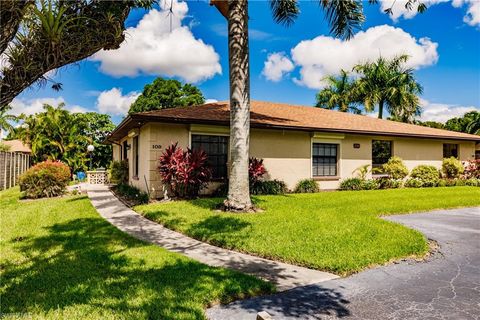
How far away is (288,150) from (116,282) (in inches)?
446

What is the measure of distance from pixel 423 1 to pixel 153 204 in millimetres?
10158

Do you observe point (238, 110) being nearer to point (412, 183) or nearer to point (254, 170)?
point (254, 170)

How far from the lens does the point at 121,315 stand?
11.0ft

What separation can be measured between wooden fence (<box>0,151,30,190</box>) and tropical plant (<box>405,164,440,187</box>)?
77.3 ft

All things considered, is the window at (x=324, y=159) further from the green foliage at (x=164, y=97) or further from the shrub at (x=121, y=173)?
the green foliage at (x=164, y=97)

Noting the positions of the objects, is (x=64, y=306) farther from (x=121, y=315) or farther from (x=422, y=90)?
(x=422, y=90)

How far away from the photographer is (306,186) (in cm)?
1482

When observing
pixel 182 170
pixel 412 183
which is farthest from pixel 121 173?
pixel 412 183

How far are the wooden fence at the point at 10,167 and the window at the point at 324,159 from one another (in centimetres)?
1745

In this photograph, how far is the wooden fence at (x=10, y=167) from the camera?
60.2 ft

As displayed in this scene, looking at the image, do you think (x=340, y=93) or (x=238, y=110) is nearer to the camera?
(x=238, y=110)

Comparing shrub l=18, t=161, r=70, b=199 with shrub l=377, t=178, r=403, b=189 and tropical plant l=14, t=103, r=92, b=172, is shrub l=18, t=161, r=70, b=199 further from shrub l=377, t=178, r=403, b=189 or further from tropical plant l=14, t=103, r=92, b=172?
shrub l=377, t=178, r=403, b=189

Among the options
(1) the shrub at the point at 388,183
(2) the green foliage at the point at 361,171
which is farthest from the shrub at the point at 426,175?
(2) the green foliage at the point at 361,171

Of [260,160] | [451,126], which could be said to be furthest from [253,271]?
[451,126]
